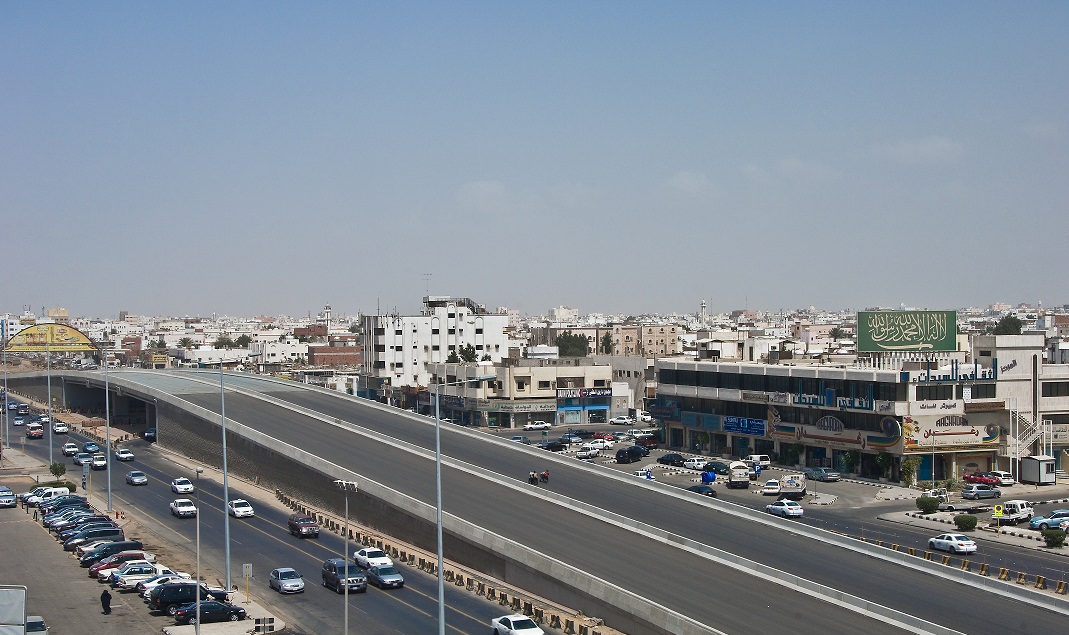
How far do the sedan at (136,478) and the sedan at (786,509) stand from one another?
36.4m

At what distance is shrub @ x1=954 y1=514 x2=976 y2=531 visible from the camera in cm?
5144

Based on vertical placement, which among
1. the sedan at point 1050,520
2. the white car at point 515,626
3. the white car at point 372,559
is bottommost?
the sedan at point 1050,520

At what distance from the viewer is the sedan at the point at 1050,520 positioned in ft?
169

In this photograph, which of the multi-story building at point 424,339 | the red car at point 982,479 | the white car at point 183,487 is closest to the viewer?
the white car at point 183,487

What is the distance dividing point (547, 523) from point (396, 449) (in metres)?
20.6

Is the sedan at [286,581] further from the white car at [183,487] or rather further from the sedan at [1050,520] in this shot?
the sedan at [1050,520]

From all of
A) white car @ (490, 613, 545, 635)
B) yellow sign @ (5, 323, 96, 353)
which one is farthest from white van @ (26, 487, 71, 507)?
yellow sign @ (5, 323, 96, 353)

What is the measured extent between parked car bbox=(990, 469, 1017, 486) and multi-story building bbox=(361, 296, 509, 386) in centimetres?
7151

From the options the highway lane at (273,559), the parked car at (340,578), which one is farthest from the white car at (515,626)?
the parked car at (340,578)

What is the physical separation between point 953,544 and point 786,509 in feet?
36.2

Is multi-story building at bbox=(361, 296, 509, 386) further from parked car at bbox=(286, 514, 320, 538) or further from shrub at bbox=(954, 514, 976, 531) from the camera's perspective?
shrub at bbox=(954, 514, 976, 531)

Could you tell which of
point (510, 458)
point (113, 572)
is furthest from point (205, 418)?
point (113, 572)

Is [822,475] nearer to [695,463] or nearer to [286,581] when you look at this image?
[695,463]

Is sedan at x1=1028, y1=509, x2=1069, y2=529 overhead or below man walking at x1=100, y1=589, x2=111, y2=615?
below
